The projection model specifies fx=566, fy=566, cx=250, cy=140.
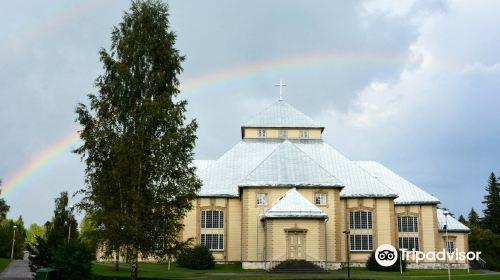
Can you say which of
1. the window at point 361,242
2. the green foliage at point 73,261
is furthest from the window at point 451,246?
the green foliage at point 73,261

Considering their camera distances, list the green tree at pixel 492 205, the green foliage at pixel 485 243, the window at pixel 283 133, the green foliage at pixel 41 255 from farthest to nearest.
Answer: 1. the green tree at pixel 492 205
2. the green foliage at pixel 485 243
3. the window at pixel 283 133
4. the green foliage at pixel 41 255

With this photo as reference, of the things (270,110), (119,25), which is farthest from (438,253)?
(119,25)

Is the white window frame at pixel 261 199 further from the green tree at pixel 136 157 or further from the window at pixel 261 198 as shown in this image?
the green tree at pixel 136 157

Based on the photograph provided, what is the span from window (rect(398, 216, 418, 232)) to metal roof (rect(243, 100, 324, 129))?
13.3m

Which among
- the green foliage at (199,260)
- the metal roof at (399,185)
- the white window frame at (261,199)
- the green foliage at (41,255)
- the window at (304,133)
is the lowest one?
the green foliage at (199,260)

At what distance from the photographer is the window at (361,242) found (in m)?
53.8

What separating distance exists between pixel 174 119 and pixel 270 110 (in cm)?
3069

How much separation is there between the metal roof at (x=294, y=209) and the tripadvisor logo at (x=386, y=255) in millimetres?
6877

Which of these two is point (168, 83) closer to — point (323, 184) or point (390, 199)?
point (323, 184)

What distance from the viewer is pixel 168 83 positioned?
3712 cm

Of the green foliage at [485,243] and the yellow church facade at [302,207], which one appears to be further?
the green foliage at [485,243]

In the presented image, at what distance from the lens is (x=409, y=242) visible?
55219mm

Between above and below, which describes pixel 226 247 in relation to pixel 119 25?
below

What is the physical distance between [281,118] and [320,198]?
1464cm
